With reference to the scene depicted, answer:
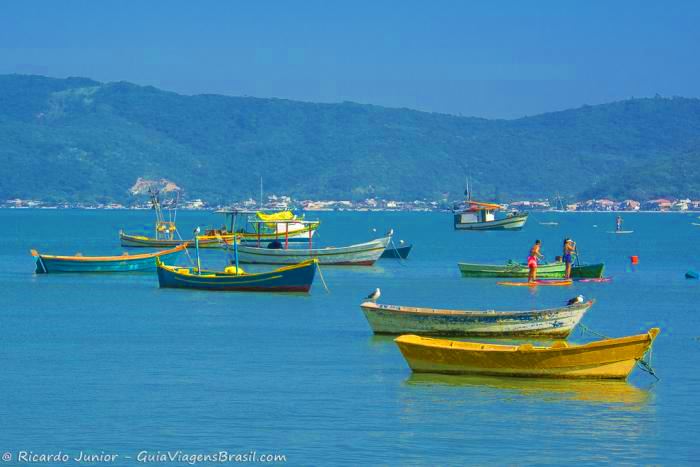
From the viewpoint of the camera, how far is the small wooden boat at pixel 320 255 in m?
72.4

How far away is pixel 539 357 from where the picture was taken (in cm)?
3028

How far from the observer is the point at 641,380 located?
103ft

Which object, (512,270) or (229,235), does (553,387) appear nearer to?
(512,270)

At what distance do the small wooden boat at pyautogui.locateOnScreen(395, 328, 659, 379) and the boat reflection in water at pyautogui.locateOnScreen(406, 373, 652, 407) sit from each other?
14cm

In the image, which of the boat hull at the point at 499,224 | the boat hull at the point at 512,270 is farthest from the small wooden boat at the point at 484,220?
the boat hull at the point at 512,270

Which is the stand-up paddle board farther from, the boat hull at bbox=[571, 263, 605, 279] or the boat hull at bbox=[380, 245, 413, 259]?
the boat hull at bbox=[380, 245, 413, 259]

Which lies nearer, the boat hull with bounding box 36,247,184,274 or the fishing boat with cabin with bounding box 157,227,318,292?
the fishing boat with cabin with bounding box 157,227,318,292

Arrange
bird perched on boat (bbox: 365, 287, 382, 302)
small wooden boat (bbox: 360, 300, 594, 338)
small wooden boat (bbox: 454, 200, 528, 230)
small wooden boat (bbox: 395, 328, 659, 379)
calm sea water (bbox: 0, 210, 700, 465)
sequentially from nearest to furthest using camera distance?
1. calm sea water (bbox: 0, 210, 700, 465)
2. small wooden boat (bbox: 395, 328, 659, 379)
3. small wooden boat (bbox: 360, 300, 594, 338)
4. bird perched on boat (bbox: 365, 287, 382, 302)
5. small wooden boat (bbox: 454, 200, 528, 230)

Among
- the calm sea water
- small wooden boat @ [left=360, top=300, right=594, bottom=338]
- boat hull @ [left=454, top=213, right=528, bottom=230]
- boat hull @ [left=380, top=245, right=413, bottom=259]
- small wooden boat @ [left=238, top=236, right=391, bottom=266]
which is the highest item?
small wooden boat @ [left=360, top=300, right=594, bottom=338]

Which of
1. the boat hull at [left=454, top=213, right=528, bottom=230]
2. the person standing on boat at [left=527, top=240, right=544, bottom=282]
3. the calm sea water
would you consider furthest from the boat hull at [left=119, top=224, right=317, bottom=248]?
the boat hull at [left=454, top=213, right=528, bottom=230]

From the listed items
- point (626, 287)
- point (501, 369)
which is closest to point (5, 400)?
point (501, 369)

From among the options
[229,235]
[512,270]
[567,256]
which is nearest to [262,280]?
[567,256]

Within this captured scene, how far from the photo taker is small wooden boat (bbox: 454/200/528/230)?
170 m

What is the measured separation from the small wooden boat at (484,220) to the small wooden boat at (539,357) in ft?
452
